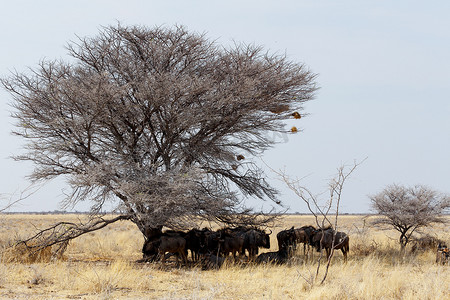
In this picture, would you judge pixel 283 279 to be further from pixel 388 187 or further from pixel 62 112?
pixel 388 187

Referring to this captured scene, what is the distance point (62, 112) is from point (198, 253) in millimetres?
5953

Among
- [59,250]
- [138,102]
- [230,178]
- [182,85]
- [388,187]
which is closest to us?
[182,85]

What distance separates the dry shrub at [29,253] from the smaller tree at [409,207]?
39.2ft

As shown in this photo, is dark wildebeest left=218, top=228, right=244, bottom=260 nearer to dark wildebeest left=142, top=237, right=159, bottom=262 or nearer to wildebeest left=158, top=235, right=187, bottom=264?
wildebeest left=158, top=235, right=187, bottom=264

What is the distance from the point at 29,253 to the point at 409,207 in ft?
44.4

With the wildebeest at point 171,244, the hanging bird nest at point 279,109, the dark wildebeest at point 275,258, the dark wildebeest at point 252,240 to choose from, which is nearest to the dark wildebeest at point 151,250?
the wildebeest at point 171,244

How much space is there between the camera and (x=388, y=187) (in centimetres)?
2048

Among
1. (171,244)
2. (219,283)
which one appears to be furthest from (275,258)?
(219,283)

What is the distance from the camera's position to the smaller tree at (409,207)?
62.3ft

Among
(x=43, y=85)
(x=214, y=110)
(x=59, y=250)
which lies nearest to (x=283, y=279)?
(x=214, y=110)

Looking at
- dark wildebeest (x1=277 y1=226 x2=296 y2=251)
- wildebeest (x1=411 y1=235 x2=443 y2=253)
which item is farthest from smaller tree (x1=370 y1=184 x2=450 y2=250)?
dark wildebeest (x1=277 y1=226 x2=296 y2=251)

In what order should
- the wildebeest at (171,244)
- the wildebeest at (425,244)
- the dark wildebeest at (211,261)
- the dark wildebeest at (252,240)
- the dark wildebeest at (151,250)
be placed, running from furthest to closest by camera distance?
the wildebeest at (425,244), the dark wildebeest at (252,240), the dark wildebeest at (151,250), the dark wildebeest at (211,261), the wildebeest at (171,244)

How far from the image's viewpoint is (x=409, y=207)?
19.2 meters

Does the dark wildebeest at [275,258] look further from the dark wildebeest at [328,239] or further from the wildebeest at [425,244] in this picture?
the wildebeest at [425,244]
